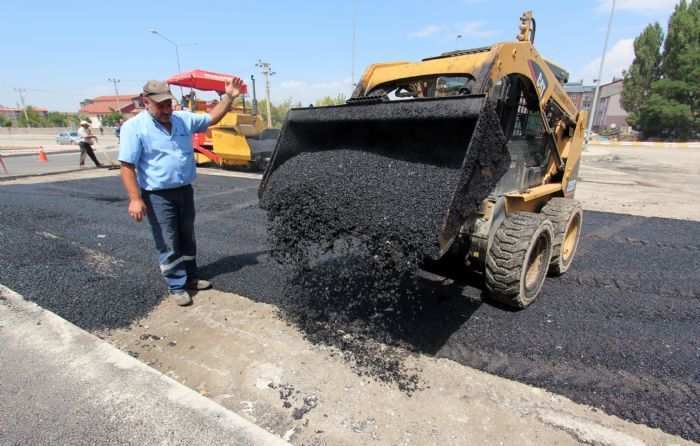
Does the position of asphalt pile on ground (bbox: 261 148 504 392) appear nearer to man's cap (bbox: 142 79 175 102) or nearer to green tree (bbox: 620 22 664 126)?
man's cap (bbox: 142 79 175 102)

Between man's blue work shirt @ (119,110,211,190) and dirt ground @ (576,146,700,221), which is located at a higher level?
man's blue work shirt @ (119,110,211,190)

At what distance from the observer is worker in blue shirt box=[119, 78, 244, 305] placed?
2971 millimetres

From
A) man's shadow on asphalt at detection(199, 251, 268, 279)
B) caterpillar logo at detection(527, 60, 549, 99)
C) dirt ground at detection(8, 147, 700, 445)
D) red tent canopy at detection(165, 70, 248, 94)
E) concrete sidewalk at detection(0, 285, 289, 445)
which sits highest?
red tent canopy at detection(165, 70, 248, 94)

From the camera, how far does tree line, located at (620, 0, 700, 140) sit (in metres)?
34.8

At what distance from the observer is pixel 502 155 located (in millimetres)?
2498

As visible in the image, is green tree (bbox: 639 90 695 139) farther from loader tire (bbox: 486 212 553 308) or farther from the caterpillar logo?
loader tire (bbox: 486 212 553 308)

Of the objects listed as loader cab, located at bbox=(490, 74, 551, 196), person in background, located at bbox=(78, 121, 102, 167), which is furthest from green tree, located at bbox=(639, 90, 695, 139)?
person in background, located at bbox=(78, 121, 102, 167)

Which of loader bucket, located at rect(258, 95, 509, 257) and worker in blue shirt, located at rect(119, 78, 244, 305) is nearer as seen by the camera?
loader bucket, located at rect(258, 95, 509, 257)

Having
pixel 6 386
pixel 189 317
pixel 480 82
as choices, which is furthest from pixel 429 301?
pixel 6 386

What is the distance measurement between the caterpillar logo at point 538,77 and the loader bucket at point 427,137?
3.60ft

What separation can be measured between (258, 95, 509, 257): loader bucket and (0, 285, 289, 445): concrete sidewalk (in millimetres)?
1623

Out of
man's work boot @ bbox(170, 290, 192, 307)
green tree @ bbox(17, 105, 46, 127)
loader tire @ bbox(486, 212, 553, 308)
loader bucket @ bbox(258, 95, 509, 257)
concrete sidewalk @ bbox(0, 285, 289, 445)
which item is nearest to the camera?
concrete sidewalk @ bbox(0, 285, 289, 445)

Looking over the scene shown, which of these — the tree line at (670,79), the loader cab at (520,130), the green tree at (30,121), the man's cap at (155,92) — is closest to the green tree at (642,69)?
the tree line at (670,79)

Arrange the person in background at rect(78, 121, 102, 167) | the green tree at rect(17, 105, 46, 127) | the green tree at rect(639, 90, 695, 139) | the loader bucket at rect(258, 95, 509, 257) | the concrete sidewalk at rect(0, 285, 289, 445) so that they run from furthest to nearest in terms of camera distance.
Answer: the green tree at rect(17, 105, 46, 127), the green tree at rect(639, 90, 695, 139), the person in background at rect(78, 121, 102, 167), the loader bucket at rect(258, 95, 509, 257), the concrete sidewalk at rect(0, 285, 289, 445)
